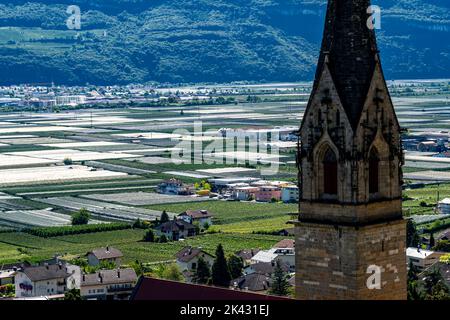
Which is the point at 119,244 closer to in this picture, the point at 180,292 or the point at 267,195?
the point at 267,195

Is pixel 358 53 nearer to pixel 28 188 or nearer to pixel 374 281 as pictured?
pixel 374 281

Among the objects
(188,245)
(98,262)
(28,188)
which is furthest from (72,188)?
(98,262)

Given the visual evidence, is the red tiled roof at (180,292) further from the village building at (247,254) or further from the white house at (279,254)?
the village building at (247,254)

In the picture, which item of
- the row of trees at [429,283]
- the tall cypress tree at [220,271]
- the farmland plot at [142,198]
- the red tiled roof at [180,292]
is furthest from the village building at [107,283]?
the farmland plot at [142,198]

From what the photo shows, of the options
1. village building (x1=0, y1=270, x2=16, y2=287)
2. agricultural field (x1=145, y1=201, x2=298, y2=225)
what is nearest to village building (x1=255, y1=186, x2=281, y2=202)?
agricultural field (x1=145, y1=201, x2=298, y2=225)
